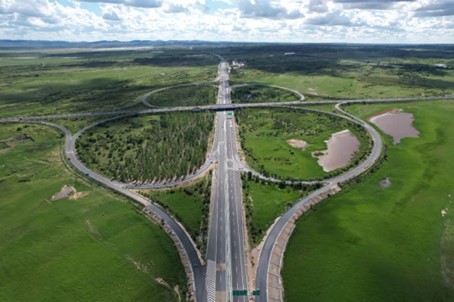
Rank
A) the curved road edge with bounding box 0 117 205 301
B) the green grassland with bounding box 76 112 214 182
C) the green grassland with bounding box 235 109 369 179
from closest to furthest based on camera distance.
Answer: the curved road edge with bounding box 0 117 205 301, the green grassland with bounding box 76 112 214 182, the green grassland with bounding box 235 109 369 179

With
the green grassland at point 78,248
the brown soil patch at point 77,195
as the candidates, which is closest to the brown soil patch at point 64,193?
the brown soil patch at point 77,195

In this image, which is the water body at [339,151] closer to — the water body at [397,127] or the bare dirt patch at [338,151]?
the bare dirt patch at [338,151]

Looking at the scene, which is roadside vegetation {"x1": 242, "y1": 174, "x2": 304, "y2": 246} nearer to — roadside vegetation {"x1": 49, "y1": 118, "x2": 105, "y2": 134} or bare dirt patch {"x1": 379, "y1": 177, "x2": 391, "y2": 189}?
bare dirt patch {"x1": 379, "y1": 177, "x2": 391, "y2": 189}

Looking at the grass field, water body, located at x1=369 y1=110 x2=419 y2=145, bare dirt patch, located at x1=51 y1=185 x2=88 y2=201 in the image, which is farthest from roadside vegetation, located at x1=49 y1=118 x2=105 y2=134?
water body, located at x1=369 y1=110 x2=419 y2=145

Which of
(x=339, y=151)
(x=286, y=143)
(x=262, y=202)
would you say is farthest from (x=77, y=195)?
(x=339, y=151)

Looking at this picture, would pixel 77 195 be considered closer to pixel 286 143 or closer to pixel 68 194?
pixel 68 194
